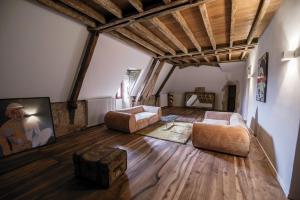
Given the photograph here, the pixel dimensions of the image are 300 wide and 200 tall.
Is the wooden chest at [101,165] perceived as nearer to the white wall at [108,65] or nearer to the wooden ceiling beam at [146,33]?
the white wall at [108,65]

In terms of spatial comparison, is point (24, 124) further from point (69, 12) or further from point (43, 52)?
point (69, 12)

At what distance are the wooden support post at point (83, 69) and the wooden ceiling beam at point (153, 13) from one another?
24 centimetres

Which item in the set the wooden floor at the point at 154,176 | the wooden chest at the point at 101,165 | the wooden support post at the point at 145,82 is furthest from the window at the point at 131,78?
the wooden chest at the point at 101,165

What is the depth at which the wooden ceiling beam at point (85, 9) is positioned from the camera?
6.88 feet

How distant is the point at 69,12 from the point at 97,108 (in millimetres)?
2780

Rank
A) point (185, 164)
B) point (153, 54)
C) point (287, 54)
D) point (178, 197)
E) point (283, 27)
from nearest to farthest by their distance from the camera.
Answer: point (178, 197) → point (287, 54) → point (283, 27) → point (185, 164) → point (153, 54)

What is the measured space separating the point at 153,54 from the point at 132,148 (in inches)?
135

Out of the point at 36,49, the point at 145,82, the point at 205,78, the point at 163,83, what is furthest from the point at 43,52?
the point at 205,78

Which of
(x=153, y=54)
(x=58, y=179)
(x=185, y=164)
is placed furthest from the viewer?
(x=153, y=54)

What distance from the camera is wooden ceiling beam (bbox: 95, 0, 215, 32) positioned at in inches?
82.0

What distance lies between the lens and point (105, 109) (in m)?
4.73

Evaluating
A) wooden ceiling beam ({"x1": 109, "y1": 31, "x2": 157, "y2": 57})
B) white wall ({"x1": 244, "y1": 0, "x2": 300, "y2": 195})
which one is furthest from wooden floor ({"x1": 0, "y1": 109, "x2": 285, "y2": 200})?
wooden ceiling beam ({"x1": 109, "y1": 31, "x2": 157, "y2": 57})

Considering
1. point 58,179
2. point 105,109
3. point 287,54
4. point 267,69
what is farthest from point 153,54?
point 58,179

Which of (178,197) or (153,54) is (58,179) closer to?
(178,197)
